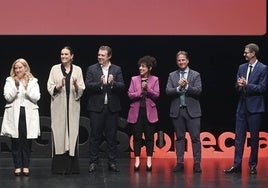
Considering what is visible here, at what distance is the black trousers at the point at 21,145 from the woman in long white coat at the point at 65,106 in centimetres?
31

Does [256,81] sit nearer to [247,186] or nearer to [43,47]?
[247,186]

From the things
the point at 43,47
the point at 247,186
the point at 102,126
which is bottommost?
the point at 247,186

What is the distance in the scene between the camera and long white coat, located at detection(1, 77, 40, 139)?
6.59 m

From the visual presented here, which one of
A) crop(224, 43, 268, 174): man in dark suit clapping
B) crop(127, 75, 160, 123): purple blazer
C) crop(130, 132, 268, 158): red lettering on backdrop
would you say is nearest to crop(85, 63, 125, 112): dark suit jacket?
crop(127, 75, 160, 123): purple blazer

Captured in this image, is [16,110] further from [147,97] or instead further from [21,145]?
[147,97]

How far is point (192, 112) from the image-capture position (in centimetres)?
695

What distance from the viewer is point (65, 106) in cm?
676

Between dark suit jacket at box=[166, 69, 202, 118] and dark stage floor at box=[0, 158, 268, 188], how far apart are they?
2.25 feet

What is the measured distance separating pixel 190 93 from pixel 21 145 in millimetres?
1901

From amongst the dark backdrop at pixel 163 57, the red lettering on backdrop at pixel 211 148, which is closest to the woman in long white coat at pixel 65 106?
the dark backdrop at pixel 163 57

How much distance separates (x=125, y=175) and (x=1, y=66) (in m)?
2.62

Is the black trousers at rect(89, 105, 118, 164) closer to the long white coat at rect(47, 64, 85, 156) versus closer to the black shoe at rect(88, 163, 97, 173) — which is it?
the black shoe at rect(88, 163, 97, 173)

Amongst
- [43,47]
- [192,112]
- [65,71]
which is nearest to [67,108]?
[65,71]

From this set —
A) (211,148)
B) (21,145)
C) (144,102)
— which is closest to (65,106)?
(21,145)
